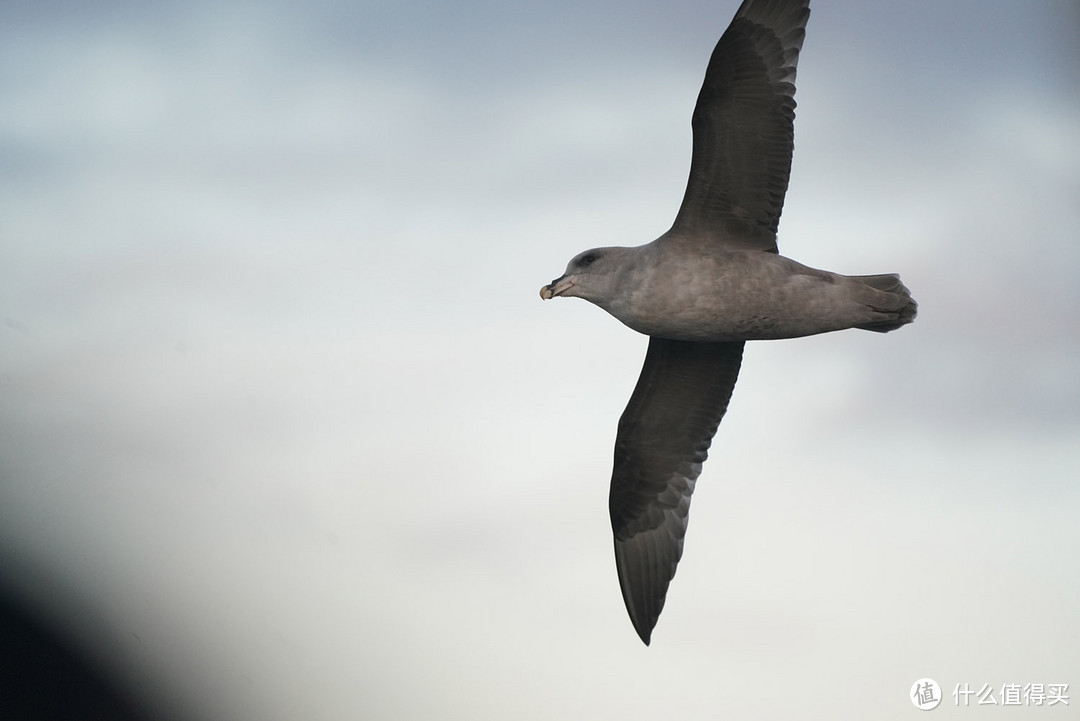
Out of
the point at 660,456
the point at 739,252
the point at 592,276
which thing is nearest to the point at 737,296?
the point at 739,252

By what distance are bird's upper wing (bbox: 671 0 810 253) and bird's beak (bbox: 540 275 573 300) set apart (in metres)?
1.11

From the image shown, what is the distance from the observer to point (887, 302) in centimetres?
824

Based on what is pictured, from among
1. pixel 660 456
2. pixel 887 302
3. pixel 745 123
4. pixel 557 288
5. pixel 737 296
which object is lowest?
pixel 660 456

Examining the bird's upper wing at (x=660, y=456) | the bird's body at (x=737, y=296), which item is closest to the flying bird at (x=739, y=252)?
the bird's body at (x=737, y=296)

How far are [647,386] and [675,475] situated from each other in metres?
0.99

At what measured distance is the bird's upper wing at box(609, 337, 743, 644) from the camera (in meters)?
9.63

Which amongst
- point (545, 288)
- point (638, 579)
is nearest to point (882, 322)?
point (545, 288)

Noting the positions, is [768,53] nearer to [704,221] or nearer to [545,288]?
[704,221]

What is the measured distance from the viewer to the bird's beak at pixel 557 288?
848 cm

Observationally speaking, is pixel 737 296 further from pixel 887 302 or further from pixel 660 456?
pixel 660 456

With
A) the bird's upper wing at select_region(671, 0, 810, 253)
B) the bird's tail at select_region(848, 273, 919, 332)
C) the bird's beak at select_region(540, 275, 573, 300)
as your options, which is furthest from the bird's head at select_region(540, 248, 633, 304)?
the bird's tail at select_region(848, 273, 919, 332)

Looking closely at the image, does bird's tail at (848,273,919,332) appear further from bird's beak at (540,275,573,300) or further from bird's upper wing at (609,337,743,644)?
bird's beak at (540,275,573,300)

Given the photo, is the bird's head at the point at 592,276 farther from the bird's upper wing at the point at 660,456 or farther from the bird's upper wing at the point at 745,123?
the bird's upper wing at the point at 660,456

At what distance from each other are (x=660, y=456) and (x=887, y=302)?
278cm
